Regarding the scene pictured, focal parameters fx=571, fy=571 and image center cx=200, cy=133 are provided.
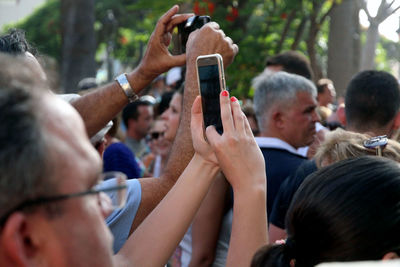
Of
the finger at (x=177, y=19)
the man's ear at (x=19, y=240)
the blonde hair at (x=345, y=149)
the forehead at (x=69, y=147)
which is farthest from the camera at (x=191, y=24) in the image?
the man's ear at (x=19, y=240)

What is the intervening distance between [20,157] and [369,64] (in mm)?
6640

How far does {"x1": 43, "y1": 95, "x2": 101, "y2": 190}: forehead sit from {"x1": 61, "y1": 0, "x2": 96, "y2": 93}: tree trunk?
1008 cm

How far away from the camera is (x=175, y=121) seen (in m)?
4.61

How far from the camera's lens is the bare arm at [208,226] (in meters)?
3.33

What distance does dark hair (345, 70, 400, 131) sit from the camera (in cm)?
396

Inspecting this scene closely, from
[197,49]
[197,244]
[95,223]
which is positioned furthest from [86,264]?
[197,244]

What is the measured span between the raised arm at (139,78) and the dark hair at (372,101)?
174cm

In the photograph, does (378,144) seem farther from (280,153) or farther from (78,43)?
(78,43)

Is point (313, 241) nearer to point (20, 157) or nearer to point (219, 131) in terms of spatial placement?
point (219, 131)

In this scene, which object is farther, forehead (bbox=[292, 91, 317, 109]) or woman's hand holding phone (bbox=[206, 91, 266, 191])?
forehead (bbox=[292, 91, 317, 109])

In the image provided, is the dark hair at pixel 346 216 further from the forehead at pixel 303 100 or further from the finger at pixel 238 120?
the forehead at pixel 303 100

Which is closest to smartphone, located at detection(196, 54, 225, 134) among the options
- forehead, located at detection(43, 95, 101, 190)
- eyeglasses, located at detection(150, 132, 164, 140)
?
forehead, located at detection(43, 95, 101, 190)

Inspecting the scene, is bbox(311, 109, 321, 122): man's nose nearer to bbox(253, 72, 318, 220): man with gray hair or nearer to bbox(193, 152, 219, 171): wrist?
bbox(253, 72, 318, 220): man with gray hair

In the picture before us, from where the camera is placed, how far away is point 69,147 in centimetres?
143
